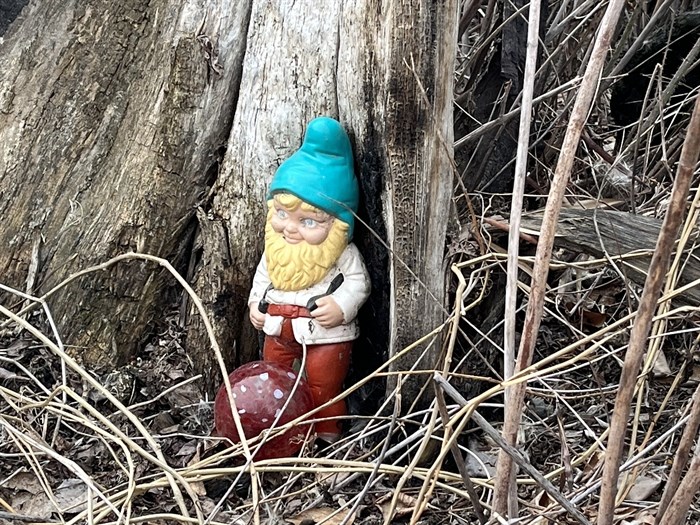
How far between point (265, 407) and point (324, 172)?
0.74m

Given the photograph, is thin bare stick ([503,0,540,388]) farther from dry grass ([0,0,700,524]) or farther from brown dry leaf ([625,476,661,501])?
brown dry leaf ([625,476,661,501])

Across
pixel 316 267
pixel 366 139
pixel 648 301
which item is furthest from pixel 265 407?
pixel 648 301

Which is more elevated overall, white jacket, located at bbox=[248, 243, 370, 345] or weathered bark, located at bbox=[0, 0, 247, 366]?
weathered bark, located at bbox=[0, 0, 247, 366]

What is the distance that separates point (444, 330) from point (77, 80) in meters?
1.57

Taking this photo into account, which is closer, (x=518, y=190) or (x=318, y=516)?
(x=518, y=190)

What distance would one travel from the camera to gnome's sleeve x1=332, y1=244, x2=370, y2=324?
2.67 m

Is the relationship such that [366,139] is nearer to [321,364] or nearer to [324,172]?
[324,172]

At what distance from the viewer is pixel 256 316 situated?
2770mm

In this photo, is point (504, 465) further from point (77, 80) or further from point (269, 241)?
point (77, 80)

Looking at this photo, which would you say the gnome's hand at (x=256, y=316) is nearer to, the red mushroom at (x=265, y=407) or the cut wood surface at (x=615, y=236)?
the red mushroom at (x=265, y=407)

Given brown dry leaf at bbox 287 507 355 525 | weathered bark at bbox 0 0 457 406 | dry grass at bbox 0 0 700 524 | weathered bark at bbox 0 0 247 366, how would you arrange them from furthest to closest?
weathered bark at bbox 0 0 247 366
weathered bark at bbox 0 0 457 406
brown dry leaf at bbox 287 507 355 525
dry grass at bbox 0 0 700 524

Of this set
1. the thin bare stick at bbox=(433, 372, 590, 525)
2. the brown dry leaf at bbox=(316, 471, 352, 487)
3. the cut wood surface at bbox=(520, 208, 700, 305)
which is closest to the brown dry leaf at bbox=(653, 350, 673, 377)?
the cut wood surface at bbox=(520, 208, 700, 305)

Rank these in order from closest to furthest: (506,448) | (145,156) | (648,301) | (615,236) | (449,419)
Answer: (648,301) → (506,448) → (449,419) → (615,236) → (145,156)

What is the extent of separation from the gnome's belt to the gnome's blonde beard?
0.19 feet
